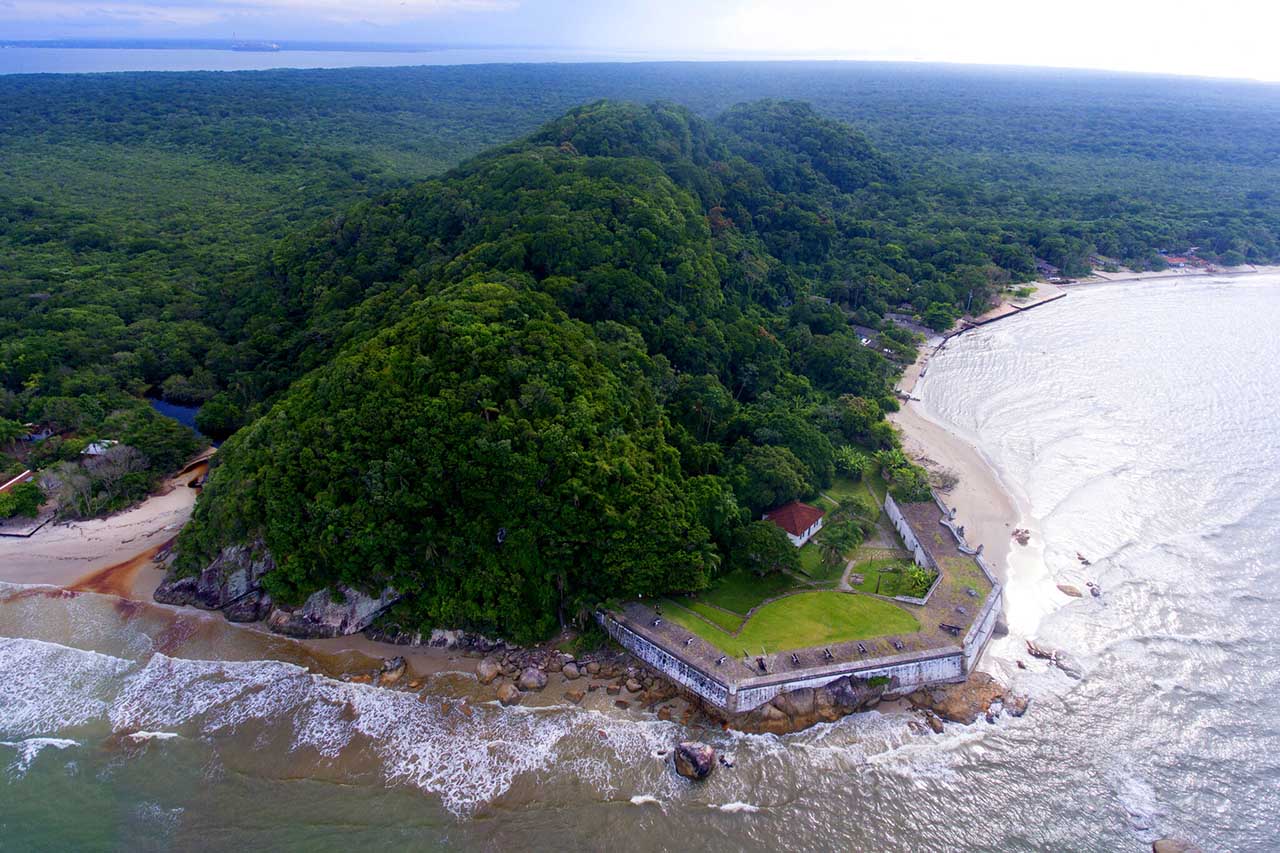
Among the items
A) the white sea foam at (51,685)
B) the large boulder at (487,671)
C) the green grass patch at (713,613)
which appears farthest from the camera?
the green grass patch at (713,613)

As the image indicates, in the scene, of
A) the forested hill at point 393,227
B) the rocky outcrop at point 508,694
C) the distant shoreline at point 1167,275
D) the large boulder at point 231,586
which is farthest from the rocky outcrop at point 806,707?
the distant shoreline at point 1167,275

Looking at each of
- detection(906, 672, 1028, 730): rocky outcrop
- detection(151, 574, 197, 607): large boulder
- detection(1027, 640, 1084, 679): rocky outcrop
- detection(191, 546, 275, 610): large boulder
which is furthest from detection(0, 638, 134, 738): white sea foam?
detection(1027, 640, 1084, 679): rocky outcrop

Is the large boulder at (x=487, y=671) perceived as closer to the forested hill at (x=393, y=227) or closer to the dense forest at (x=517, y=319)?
the dense forest at (x=517, y=319)

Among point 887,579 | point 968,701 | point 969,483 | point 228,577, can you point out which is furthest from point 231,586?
point 969,483

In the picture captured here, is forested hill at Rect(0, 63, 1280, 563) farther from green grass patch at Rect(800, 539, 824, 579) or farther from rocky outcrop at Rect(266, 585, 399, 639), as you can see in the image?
green grass patch at Rect(800, 539, 824, 579)

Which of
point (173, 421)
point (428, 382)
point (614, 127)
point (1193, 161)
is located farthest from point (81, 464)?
point (1193, 161)

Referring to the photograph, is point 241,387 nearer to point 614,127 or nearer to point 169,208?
point 614,127
